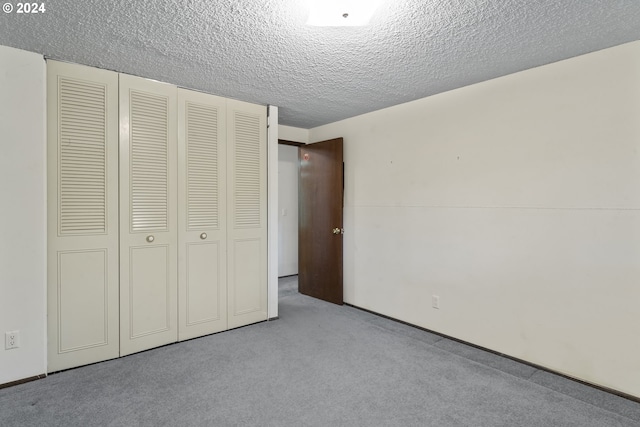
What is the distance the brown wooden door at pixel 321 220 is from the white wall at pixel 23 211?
2.91m

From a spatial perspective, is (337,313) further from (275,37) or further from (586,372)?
(275,37)

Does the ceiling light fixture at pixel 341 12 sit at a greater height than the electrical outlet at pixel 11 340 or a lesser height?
greater

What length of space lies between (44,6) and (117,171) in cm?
125

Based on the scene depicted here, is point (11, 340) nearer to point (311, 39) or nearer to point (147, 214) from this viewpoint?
point (147, 214)

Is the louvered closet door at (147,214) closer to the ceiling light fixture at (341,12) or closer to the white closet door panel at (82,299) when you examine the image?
the white closet door panel at (82,299)

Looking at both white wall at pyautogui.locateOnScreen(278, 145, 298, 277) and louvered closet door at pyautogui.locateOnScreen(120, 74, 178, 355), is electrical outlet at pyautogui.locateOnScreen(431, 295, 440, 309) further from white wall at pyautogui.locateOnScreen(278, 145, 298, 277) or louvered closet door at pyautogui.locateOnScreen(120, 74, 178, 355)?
white wall at pyautogui.locateOnScreen(278, 145, 298, 277)

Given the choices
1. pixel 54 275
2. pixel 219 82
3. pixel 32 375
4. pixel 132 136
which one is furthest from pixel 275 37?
pixel 32 375

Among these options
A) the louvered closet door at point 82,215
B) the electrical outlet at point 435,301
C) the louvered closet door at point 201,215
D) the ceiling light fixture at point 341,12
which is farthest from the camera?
the electrical outlet at point 435,301

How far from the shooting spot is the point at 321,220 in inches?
178

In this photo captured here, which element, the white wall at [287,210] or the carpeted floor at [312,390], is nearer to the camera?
the carpeted floor at [312,390]

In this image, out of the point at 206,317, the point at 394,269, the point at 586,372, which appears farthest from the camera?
the point at 394,269

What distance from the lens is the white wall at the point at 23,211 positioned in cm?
232

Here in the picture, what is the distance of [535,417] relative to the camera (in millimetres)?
2031

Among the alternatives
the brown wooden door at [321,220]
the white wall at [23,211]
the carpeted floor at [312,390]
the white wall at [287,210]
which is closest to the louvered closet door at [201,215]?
the carpeted floor at [312,390]
